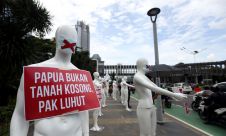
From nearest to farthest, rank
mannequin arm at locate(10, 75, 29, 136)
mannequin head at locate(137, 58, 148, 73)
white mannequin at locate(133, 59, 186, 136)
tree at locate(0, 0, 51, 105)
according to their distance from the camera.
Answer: mannequin arm at locate(10, 75, 29, 136), white mannequin at locate(133, 59, 186, 136), mannequin head at locate(137, 58, 148, 73), tree at locate(0, 0, 51, 105)

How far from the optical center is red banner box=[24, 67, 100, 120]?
165 cm

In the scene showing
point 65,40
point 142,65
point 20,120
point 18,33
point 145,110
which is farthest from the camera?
point 18,33

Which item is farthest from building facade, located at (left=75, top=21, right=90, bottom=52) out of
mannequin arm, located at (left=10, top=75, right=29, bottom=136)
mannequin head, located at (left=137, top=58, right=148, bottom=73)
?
mannequin arm, located at (left=10, top=75, right=29, bottom=136)

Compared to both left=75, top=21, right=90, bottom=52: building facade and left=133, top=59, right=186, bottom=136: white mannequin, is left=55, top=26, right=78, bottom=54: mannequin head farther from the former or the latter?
left=75, top=21, right=90, bottom=52: building facade

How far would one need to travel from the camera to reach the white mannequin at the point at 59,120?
164 cm

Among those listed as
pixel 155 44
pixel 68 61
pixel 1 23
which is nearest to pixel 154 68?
pixel 155 44

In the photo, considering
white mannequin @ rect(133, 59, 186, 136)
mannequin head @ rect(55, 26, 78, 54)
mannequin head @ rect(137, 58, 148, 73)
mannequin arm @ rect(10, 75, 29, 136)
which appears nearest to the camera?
mannequin arm @ rect(10, 75, 29, 136)

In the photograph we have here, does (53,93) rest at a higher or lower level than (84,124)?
higher

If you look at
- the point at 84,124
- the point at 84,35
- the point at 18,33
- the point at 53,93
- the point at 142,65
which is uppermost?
the point at 84,35

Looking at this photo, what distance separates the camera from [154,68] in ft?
30.4

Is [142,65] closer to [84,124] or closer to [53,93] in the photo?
[84,124]

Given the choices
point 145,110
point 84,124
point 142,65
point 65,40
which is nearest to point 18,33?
point 142,65

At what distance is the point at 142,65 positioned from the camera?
13.5 feet

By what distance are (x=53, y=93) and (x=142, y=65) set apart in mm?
2575
